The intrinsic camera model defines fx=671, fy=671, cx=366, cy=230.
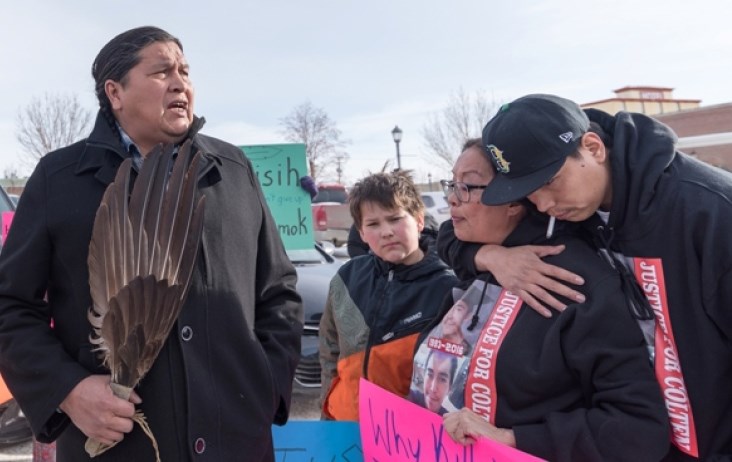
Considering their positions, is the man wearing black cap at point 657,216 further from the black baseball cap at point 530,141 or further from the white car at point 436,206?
the white car at point 436,206

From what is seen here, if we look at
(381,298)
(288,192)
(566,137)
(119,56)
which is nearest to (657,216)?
(566,137)

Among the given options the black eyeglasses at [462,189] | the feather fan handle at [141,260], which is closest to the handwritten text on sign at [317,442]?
the feather fan handle at [141,260]

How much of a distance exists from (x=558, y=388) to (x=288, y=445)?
129cm

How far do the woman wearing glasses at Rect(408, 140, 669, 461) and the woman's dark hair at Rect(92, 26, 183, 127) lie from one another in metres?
1.33

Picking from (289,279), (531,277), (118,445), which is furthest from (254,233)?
(531,277)

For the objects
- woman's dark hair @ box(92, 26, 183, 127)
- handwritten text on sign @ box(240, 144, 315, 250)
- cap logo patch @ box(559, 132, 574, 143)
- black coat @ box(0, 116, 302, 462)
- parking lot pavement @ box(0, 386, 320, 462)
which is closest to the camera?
cap logo patch @ box(559, 132, 574, 143)

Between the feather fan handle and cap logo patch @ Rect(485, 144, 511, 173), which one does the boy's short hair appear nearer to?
cap logo patch @ Rect(485, 144, 511, 173)

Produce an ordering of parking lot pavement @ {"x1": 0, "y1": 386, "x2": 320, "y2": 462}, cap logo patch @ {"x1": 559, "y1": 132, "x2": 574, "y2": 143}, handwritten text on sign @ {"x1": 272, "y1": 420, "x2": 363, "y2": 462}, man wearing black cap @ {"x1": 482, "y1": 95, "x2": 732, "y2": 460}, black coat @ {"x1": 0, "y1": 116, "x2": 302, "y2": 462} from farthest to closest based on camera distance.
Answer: parking lot pavement @ {"x1": 0, "y1": 386, "x2": 320, "y2": 462} < handwritten text on sign @ {"x1": 272, "y1": 420, "x2": 363, "y2": 462} < black coat @ {"x1": 0, "y1": 116, "x2": 302, "y2": 462} < cap logo patch @ {"x1": 559, "y1": 132, "x2": 574, "y2": 143} < man wearing black cap @ {"x1": 482, "y1": 95, "x2": 732, "y2": 460}

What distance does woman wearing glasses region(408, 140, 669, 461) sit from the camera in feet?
5.54

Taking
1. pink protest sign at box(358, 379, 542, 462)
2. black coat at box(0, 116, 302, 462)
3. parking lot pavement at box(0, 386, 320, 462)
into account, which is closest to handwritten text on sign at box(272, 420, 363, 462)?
pink protest sign at box(358, 379, 542, 462)

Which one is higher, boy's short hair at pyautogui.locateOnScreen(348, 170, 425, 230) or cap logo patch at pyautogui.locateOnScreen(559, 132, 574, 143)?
cap logo patch at pyautogui.locateOnScreen(559, 132, 574, 143)

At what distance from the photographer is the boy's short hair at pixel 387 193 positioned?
9.42ft

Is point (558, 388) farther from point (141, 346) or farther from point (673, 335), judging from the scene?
point (141, 346)

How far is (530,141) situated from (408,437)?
3.45ft
